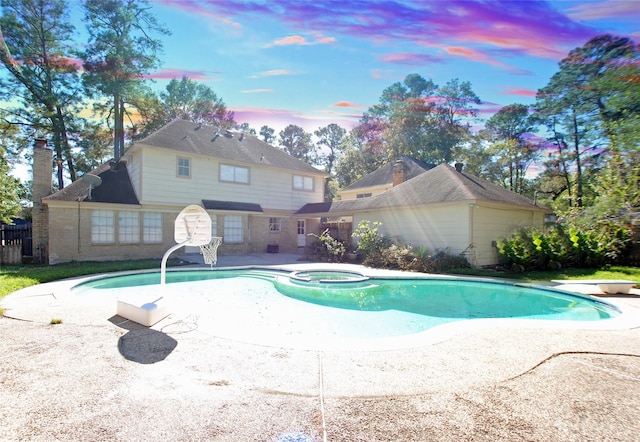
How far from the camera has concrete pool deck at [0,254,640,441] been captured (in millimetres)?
2654

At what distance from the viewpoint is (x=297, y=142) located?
5241cm

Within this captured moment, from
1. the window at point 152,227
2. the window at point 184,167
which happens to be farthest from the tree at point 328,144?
the window at point 152,227

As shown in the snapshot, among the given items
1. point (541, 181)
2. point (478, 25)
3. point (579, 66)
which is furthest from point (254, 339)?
point (541, 181)

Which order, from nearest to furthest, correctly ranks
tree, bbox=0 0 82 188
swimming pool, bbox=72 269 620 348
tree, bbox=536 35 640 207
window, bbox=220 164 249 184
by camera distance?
1. swimming pool, bbox=72 269 620 348
2. window, bbox=220 164 249 184
3. tree, bbox=0 0 82 188
4. tree, bbox=536 35 640 207

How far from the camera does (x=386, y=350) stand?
4.45 m

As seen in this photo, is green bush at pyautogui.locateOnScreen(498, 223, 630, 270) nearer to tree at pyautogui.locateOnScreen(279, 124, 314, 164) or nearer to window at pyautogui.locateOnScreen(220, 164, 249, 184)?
window at pyautogui.locateOnScreen(220, 164, 249, 184)

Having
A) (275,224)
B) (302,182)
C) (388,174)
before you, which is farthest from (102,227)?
(388,174)

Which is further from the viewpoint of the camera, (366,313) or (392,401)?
(366,313)

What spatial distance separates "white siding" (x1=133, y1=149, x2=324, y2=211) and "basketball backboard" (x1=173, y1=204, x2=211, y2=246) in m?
10.6

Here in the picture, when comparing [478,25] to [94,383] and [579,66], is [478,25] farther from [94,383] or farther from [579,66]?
[579,66]

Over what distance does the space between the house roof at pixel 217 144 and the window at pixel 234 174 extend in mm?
512

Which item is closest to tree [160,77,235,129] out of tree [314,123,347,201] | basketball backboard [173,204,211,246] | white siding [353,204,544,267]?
tree [314,123,347,201]

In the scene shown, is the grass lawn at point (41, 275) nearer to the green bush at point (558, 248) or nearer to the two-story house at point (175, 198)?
the two-story house at point (175, 198)

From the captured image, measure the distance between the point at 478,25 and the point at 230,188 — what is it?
14821 mm
